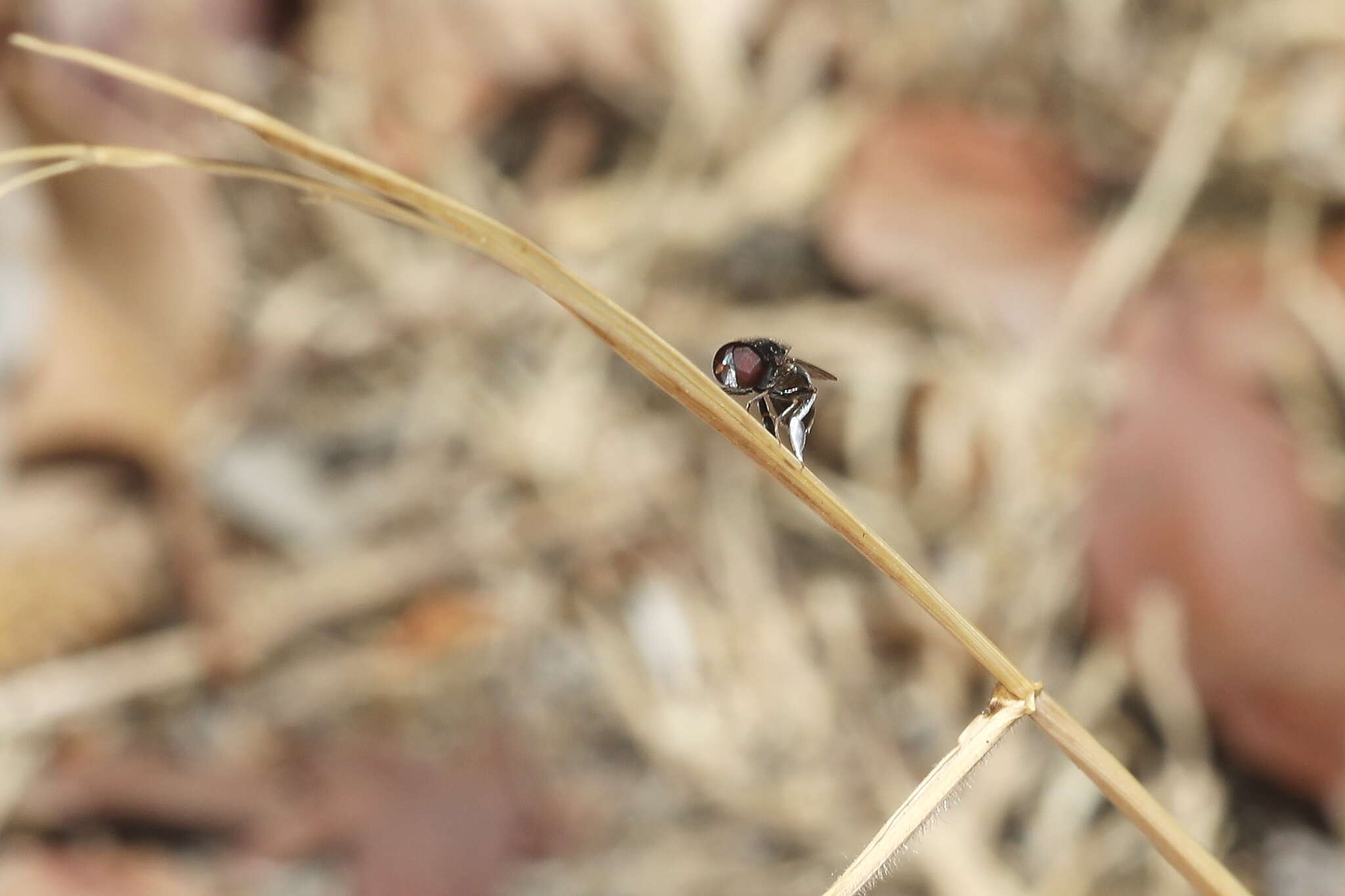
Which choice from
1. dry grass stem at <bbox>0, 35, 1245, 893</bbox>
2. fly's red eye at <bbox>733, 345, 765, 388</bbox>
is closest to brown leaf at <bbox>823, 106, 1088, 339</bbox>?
fly's red eye at <bbox>733, 345, 765, 388</bbox>

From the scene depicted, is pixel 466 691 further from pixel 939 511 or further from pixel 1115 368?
pixel 1115 368

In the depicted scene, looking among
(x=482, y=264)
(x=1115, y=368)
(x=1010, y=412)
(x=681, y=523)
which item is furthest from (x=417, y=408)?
(x=1115, y=368)

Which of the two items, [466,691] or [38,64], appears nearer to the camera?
[466,691]

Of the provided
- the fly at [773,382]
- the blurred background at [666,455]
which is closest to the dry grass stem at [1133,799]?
the fly at [773,382]

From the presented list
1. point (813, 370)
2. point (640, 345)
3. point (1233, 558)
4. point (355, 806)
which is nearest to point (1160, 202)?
point (1233, 558)

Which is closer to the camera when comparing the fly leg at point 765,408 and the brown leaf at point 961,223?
the fly leg at point 765,408

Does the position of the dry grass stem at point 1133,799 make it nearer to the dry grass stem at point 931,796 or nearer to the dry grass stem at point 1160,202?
the dry grass stem at point 931,796
